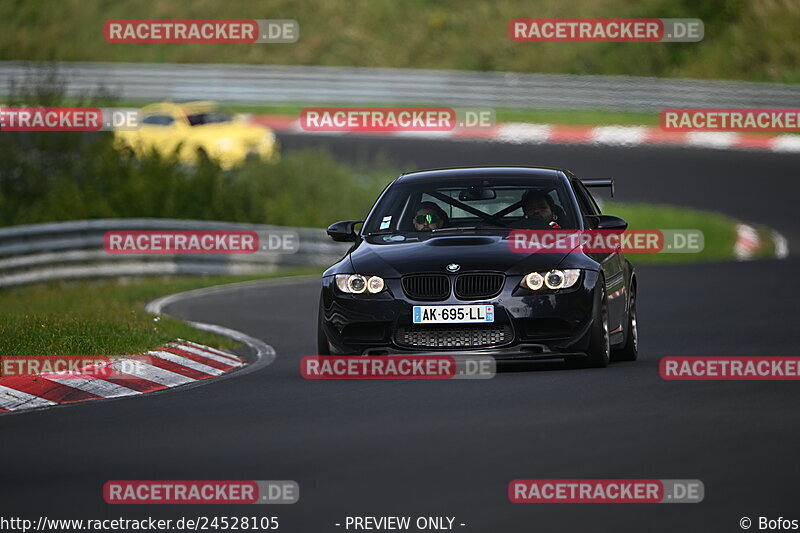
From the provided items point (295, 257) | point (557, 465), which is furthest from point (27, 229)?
point (557, 465)

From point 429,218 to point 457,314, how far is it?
1.43 m

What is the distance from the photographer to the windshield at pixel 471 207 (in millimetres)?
12680

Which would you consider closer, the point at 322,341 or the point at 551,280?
the point at 551,280

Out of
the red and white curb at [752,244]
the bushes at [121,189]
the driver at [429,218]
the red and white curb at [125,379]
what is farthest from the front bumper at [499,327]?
the bushes at [121,189]

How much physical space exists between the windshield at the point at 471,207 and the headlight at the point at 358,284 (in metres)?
1.00

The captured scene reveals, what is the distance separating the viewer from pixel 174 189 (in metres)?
27.4

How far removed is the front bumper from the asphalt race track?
230 millimetres

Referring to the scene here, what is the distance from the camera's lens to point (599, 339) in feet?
38.8

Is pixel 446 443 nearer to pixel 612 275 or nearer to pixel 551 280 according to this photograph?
pixel 551 280

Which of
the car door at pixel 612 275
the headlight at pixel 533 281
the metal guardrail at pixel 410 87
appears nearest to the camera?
the headlight at pixel 533 281

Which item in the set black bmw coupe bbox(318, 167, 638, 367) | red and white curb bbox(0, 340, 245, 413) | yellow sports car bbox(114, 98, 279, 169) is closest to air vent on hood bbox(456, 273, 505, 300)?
black bmw coupe bbox(318, 167, 638, 367)

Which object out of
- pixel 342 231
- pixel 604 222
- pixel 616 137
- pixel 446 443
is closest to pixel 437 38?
pixel 616 137

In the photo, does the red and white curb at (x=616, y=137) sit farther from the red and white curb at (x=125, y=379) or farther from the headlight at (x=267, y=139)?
the red and white curb at (x=125, y=379)

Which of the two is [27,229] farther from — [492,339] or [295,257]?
[492,339]
